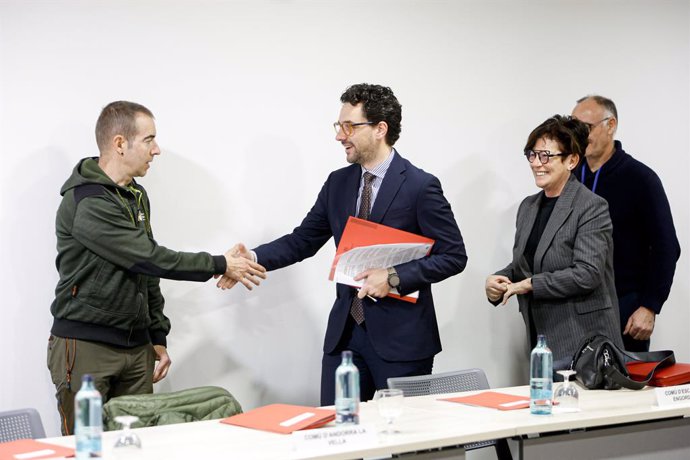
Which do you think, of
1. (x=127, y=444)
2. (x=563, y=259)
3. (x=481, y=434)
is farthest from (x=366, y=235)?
(x=127, y=444)

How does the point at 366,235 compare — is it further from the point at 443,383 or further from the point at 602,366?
the point at 602,366

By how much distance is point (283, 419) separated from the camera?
2553 mm

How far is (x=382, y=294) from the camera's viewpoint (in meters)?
3.44

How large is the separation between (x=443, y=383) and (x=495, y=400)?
48cm

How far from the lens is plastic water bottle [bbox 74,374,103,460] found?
2.05 metres

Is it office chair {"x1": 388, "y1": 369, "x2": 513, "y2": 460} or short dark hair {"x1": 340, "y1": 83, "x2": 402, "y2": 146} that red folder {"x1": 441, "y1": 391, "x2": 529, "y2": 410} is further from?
short dark hair {"x1": 340, "y1": 83, "x2": 402, "y2": 146}

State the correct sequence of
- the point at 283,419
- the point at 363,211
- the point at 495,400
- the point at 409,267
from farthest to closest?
1. the point at 363,211
2. the point at 409,267
3. the point at 495,400
4. the point at 283,419

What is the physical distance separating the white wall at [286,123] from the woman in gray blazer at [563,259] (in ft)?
3.00

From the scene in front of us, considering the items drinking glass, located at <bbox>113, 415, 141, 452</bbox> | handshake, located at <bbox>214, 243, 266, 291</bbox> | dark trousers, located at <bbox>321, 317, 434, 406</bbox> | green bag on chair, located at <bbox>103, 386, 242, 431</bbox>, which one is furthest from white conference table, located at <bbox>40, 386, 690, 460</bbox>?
handshake, located at <bbox>214, 243, 266, 291</bbox>

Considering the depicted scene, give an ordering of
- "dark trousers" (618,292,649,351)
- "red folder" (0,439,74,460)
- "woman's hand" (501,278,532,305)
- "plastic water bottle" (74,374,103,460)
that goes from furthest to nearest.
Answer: "dark trousers" (618,292,649,351) < "woman's hand" (501,278,532,305) < "red folder" (0,439,74,460) < "plastic water bottle" (74,374,103,460)

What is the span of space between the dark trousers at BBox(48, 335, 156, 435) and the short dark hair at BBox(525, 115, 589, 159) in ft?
6.81

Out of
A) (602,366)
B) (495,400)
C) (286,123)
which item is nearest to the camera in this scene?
(495,400)

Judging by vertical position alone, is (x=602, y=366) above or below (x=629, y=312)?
below

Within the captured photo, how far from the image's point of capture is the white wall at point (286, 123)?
386 cm
